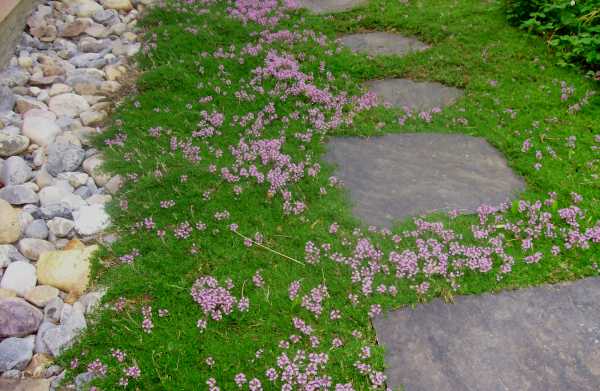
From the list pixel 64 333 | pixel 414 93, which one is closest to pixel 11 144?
pixel 64 333

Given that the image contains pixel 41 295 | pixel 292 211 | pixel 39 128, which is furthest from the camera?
pixel 39 128

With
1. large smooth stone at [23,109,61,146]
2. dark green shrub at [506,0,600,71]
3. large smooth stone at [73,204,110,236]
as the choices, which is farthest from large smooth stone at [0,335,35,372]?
dark green shrub at [506,0,600,71]

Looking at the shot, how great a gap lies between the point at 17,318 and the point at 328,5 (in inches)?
301

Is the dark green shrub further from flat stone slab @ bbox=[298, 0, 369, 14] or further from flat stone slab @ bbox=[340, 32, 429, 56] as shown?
flat stone slab @ bbox=[298, 0, 369, 14]

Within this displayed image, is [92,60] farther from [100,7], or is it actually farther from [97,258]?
[97,258]

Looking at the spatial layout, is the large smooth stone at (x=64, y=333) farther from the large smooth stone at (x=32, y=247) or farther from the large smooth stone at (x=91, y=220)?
the large smooth stone at (x=91, y=220)

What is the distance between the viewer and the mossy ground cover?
4.11 meters

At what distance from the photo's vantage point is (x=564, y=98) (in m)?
6.53

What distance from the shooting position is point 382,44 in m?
8.12

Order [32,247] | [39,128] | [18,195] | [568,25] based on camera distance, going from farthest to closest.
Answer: [568,25]
[39,128]
[18,195]
[32,247]

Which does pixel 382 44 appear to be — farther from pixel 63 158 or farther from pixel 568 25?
pixel 63 158

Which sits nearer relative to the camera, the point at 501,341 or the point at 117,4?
the point at 501,341

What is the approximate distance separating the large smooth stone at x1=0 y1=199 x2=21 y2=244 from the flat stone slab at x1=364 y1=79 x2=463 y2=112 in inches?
184

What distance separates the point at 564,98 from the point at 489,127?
1.26 metres
